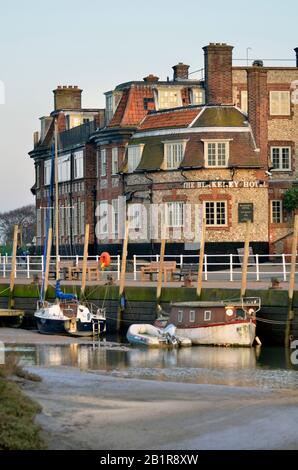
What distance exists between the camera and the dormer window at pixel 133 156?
240 ft

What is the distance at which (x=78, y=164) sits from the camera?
8475cm

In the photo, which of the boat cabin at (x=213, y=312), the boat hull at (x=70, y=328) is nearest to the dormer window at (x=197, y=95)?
the boat hull at (x=70, y=328)

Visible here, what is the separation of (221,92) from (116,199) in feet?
31.7

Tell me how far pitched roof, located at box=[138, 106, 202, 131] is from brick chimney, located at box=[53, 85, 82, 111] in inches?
785

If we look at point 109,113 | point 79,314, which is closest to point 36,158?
point 109,113

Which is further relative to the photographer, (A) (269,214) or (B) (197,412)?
(A) (269,214)

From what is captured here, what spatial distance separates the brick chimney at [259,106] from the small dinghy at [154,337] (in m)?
26.2

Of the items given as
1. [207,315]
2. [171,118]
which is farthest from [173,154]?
[207,315]

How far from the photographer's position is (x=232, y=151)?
7044 cm

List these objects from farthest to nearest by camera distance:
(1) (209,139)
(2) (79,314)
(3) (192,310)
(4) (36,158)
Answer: (4) (36,158)
(1) (209,139)
(2) (79,314)
(3) (192,310)

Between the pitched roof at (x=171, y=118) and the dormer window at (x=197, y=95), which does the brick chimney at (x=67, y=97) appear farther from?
the pitched roof at (x=171, y=118)

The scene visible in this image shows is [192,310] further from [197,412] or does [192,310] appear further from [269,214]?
[269,214]

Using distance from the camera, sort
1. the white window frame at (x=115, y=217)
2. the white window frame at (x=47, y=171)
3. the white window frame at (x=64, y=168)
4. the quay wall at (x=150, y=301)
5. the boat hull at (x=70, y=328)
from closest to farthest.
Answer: the quay wall at (x=150, y=301)
the boat hull at (x=70, y=328)
the white window frame at (x=115, y=217)
the white window frame at (x=64, y=168)
the white window frame at (x=47, y=171)

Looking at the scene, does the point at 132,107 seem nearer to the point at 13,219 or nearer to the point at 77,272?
the point at 77,272
